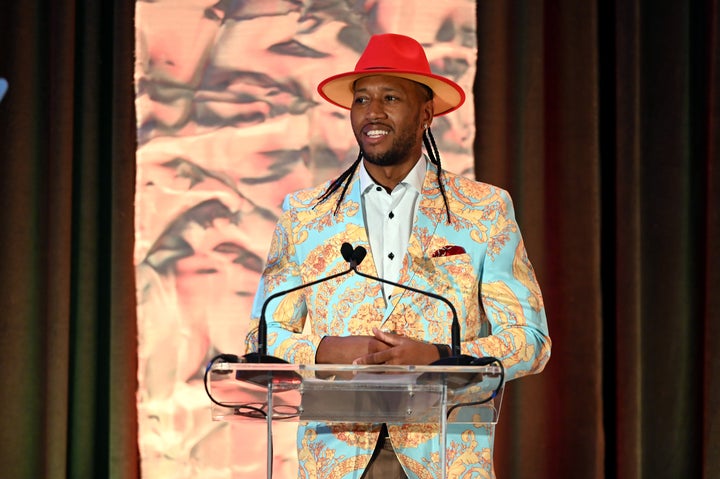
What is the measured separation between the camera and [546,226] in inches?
162

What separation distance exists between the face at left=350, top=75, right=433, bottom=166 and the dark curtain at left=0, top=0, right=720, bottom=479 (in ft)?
4.53

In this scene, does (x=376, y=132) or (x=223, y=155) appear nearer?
(x=376, y=132)

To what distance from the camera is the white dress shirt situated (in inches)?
102

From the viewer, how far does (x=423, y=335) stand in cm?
244

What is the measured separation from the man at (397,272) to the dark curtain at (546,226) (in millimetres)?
1355

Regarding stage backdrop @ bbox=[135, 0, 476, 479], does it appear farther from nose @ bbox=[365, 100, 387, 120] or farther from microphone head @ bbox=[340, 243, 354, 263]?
microphone head @ bbox=[340, 243, 354, 263]

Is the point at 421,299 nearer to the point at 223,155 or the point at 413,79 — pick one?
the point at 413,79

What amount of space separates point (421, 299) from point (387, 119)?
51 centimetres

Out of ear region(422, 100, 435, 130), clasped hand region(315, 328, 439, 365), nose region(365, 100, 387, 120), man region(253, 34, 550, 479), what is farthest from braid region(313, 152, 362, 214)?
clasped hand region(315, 328, 439, 365)
